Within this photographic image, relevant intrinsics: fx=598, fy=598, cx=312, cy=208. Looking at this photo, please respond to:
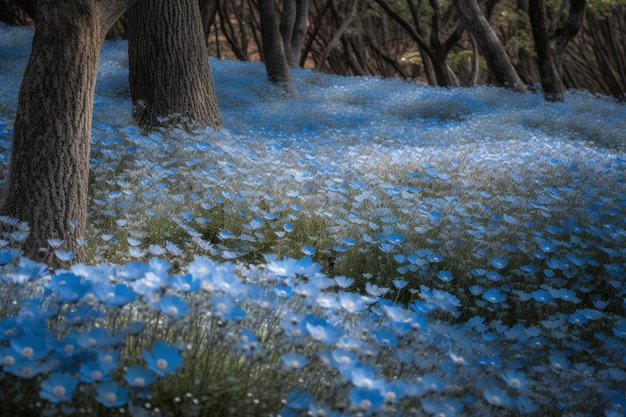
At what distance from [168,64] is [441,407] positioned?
5663 millimetres

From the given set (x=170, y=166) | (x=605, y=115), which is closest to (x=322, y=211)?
(x=170, y=166)

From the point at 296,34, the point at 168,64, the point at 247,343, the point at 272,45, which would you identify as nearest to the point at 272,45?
the point at 272,45

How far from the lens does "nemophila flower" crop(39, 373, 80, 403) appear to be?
1.42 metres

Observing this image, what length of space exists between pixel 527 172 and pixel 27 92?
4698 mm

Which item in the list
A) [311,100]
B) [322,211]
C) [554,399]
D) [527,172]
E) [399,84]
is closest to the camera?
[554,399]

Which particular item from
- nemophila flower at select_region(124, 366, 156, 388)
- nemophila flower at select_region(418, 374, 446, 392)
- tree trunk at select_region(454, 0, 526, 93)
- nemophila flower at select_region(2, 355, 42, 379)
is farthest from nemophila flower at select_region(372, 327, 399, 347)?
tree trunk at select_region(454, 0, 526, 93)

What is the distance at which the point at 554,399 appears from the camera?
2.53 metres

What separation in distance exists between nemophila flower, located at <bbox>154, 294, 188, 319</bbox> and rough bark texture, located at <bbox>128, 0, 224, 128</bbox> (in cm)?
503

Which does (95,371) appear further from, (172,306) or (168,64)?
(168,64)

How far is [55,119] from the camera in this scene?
3.23 meters

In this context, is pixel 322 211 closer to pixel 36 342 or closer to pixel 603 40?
pixel 36 342

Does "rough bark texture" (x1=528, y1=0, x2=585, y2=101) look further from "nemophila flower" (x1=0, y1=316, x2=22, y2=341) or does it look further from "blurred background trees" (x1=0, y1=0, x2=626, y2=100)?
"nemophila flower" (x1=0, y1=316, x2=22, y2=341)

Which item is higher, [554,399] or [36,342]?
[36,342]

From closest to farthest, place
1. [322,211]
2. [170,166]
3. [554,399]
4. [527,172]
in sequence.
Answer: [554,399], [322,211], [170,166], [527,172]
